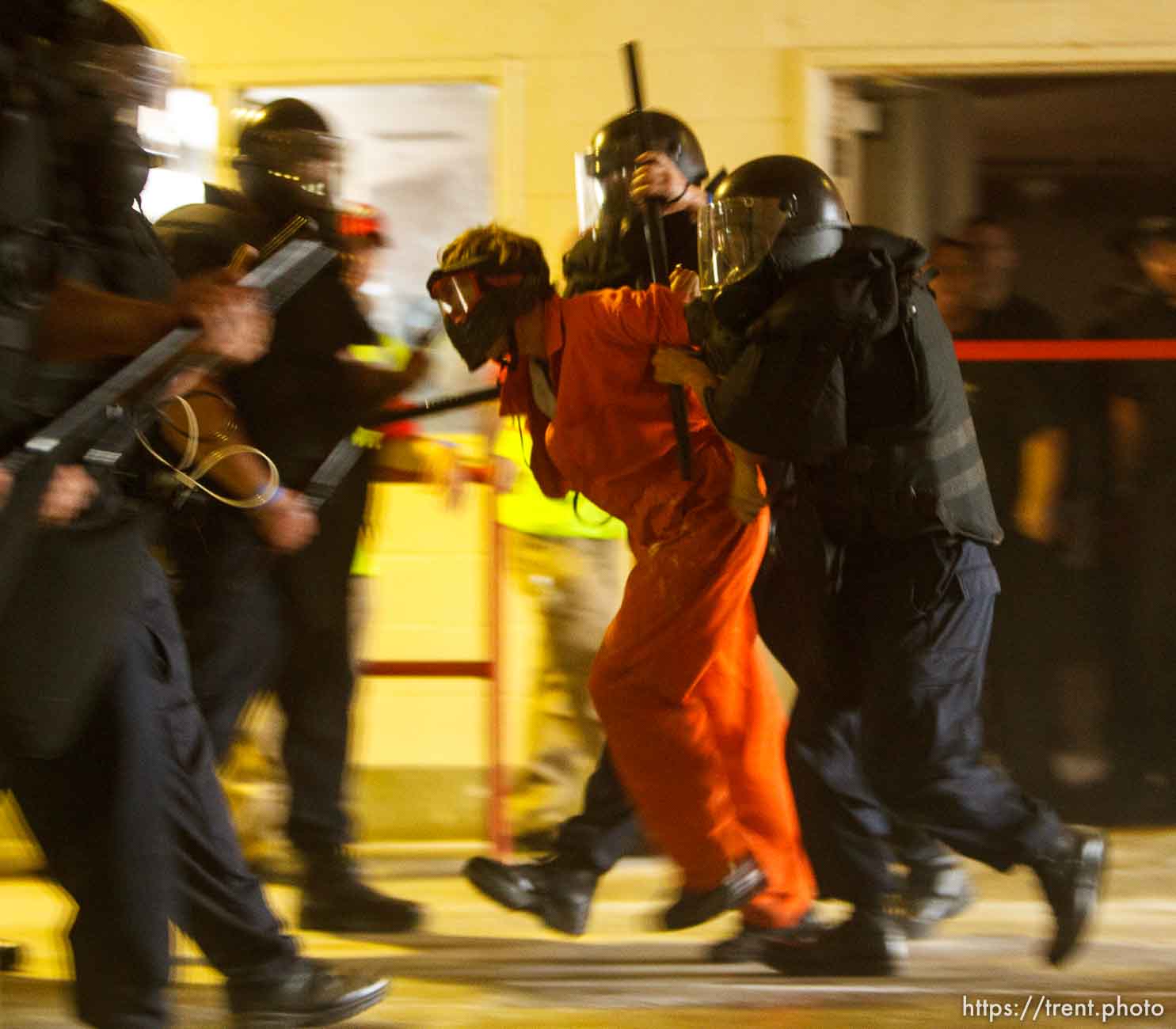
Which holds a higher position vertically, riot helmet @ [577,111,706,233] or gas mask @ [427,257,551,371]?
riot helmet @ [577,111,706,233]

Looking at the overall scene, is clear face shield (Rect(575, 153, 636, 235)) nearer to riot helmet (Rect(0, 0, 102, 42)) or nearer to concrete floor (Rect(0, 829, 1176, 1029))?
riot helmet (Rect(0, 0, 102, 42))

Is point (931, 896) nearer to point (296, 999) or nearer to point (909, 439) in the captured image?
point (909, 439)

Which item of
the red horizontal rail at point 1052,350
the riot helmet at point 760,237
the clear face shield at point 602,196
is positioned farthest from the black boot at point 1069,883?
the red horizontal rail at point 1052,350

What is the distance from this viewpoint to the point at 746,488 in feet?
10.6

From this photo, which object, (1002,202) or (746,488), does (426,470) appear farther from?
(1002,202)

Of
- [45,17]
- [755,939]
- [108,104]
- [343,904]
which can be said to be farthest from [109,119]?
[755,939]

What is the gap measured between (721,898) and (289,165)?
67.6 inches

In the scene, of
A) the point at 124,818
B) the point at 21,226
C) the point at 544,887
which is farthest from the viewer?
the point at 544,887

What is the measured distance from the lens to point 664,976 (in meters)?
3.32

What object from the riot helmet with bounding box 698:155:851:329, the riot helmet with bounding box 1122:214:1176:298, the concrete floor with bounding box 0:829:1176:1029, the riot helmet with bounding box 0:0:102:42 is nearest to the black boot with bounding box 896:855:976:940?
the concrete floor with bounding box 0:829:1176:1029

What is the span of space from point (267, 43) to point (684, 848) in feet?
8.50

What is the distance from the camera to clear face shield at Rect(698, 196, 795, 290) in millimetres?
3068

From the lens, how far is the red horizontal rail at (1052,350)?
14.9 ft

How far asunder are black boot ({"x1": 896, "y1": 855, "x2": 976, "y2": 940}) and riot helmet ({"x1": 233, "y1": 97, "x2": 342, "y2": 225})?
1.88 meters
